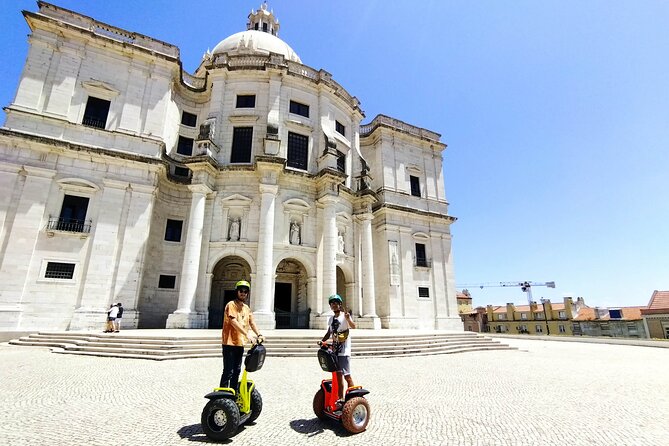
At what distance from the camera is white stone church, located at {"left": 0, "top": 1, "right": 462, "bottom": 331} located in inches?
636

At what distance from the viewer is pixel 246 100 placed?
21922 millimetres

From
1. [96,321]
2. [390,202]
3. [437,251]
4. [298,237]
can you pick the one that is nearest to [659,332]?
[437,251]

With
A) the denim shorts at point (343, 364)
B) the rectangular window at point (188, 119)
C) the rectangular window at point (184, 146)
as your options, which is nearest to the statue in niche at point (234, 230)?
the rectangular window at point (184, 146)

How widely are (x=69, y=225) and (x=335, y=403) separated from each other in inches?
755

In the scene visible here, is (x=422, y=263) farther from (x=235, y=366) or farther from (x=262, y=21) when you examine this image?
(x=262, y=21)

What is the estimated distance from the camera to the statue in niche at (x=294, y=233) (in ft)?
64.3

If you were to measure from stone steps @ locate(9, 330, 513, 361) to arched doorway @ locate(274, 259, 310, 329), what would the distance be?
7.26m

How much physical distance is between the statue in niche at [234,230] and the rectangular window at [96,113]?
9942 mm

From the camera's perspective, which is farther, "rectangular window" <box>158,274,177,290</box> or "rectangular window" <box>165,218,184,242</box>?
"rectangular window" <box>165,218,184,242</box>

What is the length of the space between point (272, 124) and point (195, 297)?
39.0ft

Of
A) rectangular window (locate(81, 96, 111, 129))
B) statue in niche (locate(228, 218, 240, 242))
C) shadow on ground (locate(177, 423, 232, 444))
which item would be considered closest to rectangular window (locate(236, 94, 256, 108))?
rectangular window (locate(81, 96, 111, 129))

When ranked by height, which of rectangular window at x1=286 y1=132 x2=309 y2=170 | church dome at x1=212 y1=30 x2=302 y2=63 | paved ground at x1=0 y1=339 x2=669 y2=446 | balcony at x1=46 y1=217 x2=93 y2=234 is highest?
church dome at x1=212 y1=30 x2=302 y2=63

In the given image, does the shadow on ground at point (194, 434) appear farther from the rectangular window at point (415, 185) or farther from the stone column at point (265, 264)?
the rectangular window at point (415, 185)

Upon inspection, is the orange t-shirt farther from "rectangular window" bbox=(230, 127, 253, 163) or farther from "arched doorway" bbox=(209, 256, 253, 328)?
"rectangular window" bbox=(230, 127, 253, 163)
